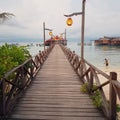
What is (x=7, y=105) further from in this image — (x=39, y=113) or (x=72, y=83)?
(x=72, y=83)

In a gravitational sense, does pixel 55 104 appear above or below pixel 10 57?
below

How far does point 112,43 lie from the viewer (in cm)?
13675

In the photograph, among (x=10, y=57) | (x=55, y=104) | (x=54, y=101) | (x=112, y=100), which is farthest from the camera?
(x=10, y=57)

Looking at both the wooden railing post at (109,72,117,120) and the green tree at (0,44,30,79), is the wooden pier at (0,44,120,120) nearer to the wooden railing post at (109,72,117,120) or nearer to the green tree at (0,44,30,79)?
the wooden railing post at (109,72,117,120)

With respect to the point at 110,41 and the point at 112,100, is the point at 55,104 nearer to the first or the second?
the point at 112,100

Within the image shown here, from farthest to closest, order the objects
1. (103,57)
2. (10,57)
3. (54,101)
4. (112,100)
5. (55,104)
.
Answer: (103,57) → (10,57) → (54,101) → (55,104) → (112,100)

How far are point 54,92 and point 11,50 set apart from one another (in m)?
2.27

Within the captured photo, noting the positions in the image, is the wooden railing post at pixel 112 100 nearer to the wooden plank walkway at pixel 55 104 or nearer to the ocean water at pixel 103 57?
the wooden plank walkway at pixel 55 104

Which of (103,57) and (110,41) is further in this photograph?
(110,41)

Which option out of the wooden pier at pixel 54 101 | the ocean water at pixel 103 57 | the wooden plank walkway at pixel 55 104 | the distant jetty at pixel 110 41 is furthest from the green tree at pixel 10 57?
the distant jetty at pixel 110 41

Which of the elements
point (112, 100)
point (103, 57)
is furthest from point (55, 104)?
point (103, 57)

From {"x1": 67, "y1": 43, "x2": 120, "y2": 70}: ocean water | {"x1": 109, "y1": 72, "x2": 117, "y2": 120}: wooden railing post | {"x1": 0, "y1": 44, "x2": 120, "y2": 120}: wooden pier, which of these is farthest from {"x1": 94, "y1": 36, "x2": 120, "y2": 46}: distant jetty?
{"x1": 109, "y1": 72, "x2": 117, "y2": 120}: wooden railing post

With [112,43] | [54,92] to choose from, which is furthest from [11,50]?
[112,43]

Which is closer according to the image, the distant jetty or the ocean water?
the ocean water
